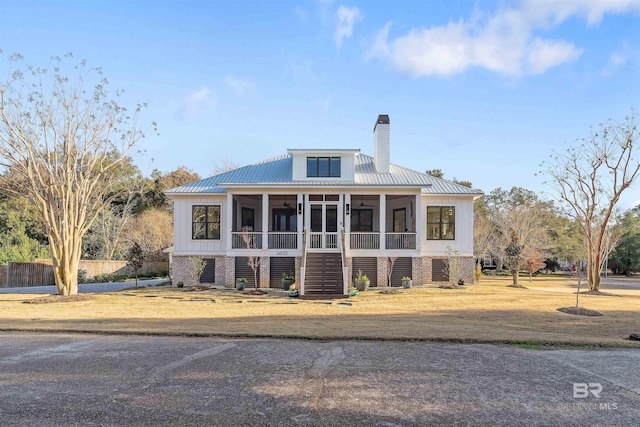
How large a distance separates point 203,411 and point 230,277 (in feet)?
52.0

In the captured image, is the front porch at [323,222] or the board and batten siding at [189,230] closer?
the front porch at [323,222]

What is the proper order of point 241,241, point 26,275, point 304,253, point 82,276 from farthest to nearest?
point 82,276, point 26,275, point 241,241, point 304,253

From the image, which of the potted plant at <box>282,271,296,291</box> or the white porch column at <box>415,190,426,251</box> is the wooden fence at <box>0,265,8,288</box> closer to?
the potted plant at <box>282,271,296,291</box>

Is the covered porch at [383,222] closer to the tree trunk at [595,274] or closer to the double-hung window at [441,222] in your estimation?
the double-hung window at [441,222]

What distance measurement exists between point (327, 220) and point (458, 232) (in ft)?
21.4

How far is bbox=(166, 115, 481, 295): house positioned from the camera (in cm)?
2009

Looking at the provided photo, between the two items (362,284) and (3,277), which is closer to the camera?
(362,284)

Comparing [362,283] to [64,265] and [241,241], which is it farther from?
[64,265]

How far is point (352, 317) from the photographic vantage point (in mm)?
12156

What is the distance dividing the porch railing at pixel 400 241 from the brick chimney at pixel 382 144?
3.38 metres

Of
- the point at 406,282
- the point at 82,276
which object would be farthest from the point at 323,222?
→ the point at 82,276

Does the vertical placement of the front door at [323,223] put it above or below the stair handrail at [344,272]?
above

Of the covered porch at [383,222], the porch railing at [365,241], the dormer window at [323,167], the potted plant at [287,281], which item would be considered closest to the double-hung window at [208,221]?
the potted plant at [287,281]

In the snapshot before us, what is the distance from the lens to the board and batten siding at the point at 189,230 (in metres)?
21.1
